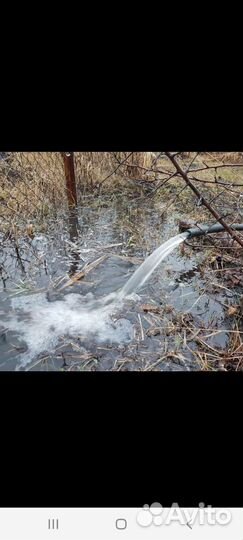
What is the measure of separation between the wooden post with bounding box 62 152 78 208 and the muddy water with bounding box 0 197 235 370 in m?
0.54

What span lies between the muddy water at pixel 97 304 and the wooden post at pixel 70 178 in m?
0.54

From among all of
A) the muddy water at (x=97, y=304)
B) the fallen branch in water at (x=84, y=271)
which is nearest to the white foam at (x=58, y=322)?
the muddy water at (x=97, y=304)

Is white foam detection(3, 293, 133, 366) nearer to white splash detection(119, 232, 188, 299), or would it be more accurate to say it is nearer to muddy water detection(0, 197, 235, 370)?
muddy water detection(0, 197, 235, 370)

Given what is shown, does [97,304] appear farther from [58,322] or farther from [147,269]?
[147,269]

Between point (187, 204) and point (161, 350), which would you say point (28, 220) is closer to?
point (187, 204)

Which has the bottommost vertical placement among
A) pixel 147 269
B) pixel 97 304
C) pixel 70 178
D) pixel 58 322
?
pixel 58 322

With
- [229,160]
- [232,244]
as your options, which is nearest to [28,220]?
[232,244]

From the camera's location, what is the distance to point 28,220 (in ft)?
12.5

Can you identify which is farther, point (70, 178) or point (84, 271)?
point (70, 178)

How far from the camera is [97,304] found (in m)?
2.66

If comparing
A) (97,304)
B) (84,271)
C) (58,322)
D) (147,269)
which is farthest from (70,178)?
(58,322)

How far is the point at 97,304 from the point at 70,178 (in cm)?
183
